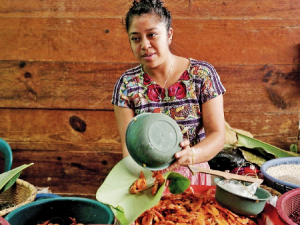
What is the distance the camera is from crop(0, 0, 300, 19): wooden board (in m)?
2.21

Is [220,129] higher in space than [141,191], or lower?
higher

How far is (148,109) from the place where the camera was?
1.75 m

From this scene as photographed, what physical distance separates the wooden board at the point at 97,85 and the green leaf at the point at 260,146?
9.6 inches

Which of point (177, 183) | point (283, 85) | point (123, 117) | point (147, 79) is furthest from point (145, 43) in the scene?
point (283, 85)

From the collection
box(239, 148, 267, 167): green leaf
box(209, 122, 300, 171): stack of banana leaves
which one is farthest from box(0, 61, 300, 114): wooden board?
box(239, 148, 267, 167): green leaf

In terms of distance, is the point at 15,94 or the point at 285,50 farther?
the point at 15,94

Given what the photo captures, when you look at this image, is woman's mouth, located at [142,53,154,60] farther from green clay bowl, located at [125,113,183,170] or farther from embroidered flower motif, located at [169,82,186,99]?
green clay bowl, located at [125,113,183,170]

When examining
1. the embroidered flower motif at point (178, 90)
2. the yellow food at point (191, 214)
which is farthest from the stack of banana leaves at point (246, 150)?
the yellow food at point (191, 214)

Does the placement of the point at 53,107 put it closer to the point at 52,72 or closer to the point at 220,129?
the point at 52,72

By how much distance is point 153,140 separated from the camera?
3.60 feet

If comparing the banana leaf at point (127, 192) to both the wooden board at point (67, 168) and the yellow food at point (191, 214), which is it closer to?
the yellow food at point (191, 214)

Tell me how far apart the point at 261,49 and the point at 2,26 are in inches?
79.1

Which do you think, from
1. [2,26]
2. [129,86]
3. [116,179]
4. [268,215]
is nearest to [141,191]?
Answer: [116,179]

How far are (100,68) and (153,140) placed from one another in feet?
4.57
